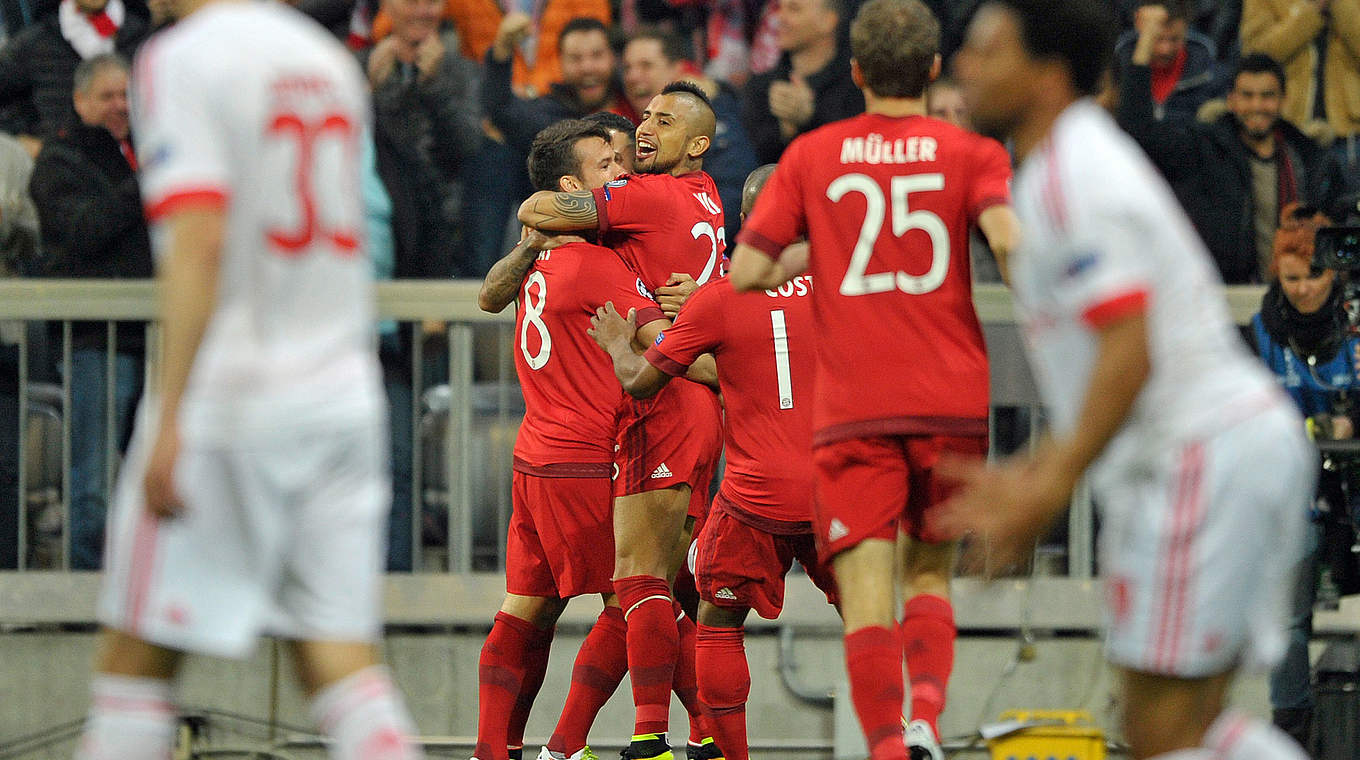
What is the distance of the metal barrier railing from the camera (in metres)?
9.32

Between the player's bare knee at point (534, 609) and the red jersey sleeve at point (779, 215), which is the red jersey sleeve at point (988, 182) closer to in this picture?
the red jersey sleeve at point (779, 215)

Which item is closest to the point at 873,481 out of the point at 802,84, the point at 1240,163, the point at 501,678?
the point at 501,678

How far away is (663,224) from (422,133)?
3249 millimetres

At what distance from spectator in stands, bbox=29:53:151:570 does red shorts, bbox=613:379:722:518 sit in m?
3.22

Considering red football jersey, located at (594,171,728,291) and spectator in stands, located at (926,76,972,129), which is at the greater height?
spectator in stands, located at (926,76,972,129)

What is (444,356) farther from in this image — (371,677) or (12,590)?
(371,677)

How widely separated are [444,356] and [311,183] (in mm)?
5446

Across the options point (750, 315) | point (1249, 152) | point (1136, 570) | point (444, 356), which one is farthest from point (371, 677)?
point (1249, 152)

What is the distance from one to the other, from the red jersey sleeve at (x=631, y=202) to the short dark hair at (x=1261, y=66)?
4.48m

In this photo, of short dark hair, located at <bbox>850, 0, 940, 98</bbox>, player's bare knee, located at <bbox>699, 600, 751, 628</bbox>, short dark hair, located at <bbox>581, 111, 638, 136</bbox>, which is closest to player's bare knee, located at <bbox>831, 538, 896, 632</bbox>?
short dark hair, located at <bbox>850, 0, 940, 98</bbox>

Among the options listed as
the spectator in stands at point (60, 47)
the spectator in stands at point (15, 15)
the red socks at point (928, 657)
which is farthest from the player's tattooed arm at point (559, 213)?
the spectator in stands at point (15, 15)

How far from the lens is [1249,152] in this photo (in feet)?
34.0

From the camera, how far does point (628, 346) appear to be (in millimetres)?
6922

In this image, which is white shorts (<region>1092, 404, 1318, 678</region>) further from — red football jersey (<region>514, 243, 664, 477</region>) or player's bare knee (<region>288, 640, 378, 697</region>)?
red football jersey (<region>514, 243, 664, 477</region>)
